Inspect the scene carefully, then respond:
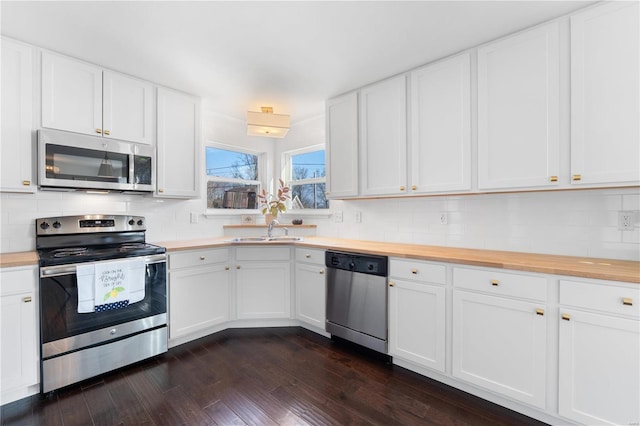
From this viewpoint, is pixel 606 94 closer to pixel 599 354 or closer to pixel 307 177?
pixel 599 354

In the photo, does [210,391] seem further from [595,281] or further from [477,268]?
[595,281]

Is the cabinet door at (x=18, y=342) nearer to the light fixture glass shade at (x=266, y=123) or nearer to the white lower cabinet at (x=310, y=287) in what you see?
the white lower cabinet at (x=310, y=287)

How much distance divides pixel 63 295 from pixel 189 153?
1634 mm

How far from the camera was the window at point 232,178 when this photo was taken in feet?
12.1

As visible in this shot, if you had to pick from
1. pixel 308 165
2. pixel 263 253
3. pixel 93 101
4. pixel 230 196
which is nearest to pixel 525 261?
pixel 263 253

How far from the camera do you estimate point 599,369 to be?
1.52m

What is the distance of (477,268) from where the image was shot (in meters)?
1.91

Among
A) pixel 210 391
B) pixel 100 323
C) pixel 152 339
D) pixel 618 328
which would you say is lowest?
pixel 210 391

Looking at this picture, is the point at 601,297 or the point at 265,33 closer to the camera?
the point at 601,297

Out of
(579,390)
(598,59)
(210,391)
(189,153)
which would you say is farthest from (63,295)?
(598,59)

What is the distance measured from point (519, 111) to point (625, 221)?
0.96 meters

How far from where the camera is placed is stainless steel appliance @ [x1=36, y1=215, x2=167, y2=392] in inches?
77.7

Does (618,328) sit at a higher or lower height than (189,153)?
lower

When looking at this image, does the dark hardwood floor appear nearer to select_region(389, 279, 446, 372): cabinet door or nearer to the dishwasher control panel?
select_region(389, 279, 446, 372): cabinet door
